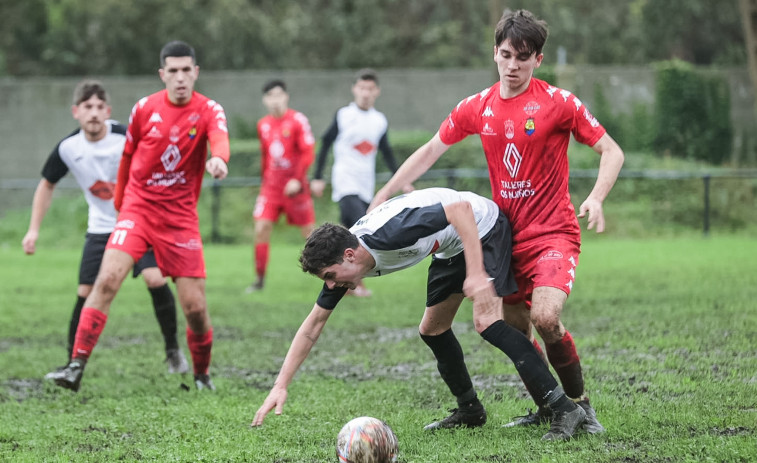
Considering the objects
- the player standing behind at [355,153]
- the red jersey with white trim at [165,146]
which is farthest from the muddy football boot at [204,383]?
the player standing behind at [355,153]

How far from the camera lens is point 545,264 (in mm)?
5055

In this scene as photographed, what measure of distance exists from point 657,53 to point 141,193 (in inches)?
1065

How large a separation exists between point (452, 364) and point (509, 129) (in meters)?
1.30

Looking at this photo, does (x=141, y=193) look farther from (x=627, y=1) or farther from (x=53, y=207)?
(x=627, y=1)

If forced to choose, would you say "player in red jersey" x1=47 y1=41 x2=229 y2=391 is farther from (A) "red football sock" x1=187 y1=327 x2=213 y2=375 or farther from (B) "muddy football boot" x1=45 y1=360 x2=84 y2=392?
(B) "muddy football boot" x1=45 y1=360 x2=84 y2=392

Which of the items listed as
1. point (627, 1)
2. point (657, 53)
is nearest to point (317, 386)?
point (657, 53)

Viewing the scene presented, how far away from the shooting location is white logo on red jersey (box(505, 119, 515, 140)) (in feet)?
17.3

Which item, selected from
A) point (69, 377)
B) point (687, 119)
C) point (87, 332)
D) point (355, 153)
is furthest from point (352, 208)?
point (687, 119)

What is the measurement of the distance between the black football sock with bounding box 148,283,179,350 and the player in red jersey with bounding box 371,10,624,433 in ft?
10.0

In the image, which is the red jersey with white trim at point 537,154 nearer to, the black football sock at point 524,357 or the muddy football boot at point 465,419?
the black football sock at point 524,357

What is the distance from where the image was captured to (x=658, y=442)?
4785mm

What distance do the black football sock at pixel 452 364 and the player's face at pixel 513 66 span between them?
135 cm

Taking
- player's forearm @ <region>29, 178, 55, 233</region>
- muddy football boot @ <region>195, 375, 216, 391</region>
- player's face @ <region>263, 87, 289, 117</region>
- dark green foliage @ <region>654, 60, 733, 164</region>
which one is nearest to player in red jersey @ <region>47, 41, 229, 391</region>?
muddy football boot @ <region>195, 375, 216, 391</region>

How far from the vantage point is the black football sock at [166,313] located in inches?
309
